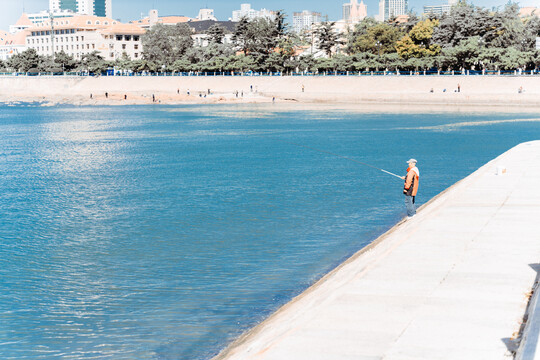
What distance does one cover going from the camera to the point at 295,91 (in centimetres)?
11356

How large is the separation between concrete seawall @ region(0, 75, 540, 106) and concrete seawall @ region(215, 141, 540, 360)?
79.1m

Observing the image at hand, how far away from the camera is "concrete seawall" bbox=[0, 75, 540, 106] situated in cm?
9238

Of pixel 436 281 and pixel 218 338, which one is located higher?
pixel 436 281

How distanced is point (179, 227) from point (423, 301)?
1332 centimetres

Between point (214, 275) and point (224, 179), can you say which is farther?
point (224, 179)

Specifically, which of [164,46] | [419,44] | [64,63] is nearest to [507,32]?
[419,44]

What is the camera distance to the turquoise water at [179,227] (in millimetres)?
14043

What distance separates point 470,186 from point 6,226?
1675 centimetres

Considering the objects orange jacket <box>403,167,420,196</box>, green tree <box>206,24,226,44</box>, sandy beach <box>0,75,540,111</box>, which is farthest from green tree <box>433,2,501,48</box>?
orange jacket <box>403,167,420,196</box>

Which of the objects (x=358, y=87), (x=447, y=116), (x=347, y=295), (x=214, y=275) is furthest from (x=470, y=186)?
(x=358, y=87)

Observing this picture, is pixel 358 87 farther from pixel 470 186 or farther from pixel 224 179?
pixel 470 186

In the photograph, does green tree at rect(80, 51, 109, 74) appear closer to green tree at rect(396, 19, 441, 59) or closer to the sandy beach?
the sandy beach

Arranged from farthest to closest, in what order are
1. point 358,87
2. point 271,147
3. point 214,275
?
point 358,87, point 271,147, point 214,275

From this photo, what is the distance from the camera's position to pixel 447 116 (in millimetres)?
79000
